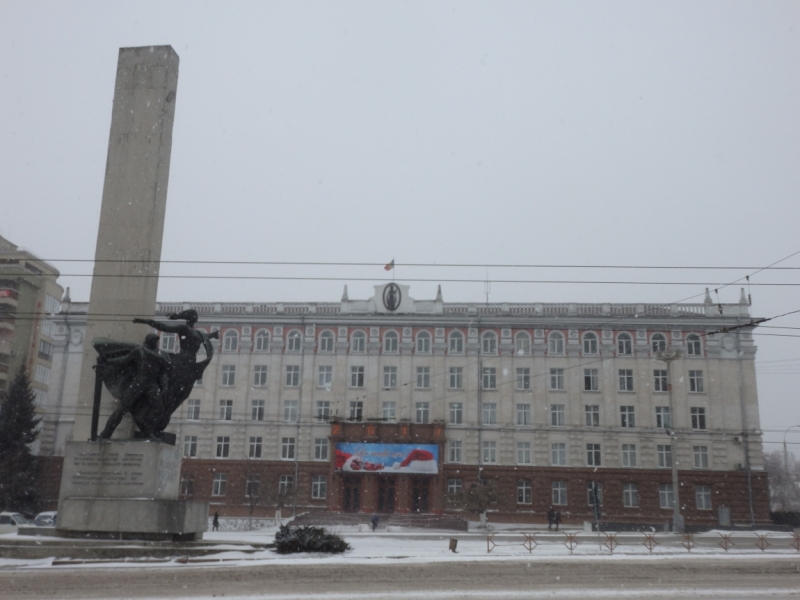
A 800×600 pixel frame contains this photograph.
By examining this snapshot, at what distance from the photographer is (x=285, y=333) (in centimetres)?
5531

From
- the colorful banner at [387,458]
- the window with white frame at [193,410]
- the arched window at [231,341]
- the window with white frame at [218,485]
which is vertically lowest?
the window with white frame at [218,485]

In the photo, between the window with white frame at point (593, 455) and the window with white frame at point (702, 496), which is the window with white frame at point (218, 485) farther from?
the window with white frame at point (702, 496)

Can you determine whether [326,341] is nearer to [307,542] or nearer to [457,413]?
[457,413]

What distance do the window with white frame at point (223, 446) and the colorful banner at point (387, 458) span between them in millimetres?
8511

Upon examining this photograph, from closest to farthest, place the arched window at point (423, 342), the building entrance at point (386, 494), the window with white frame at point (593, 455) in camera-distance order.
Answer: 1. the building entrance at point (386, 494)
2. the window with white frame at point (593, 455)
3. the arched window at point (423, 342)

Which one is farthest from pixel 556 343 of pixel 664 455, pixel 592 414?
pixel 664 455

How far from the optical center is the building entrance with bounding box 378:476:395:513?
167ft

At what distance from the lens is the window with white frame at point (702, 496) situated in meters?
50.6

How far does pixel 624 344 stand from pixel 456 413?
1307 centimetres

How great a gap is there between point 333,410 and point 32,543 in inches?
1469

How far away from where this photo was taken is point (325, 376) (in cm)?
5456

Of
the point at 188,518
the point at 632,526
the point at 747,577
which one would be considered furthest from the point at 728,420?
the point at 188,518

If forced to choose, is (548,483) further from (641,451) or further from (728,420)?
(728,420)

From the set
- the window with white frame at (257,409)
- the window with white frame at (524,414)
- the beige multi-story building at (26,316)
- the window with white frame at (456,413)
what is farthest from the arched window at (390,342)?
the beige multi-story building at (26,316)
